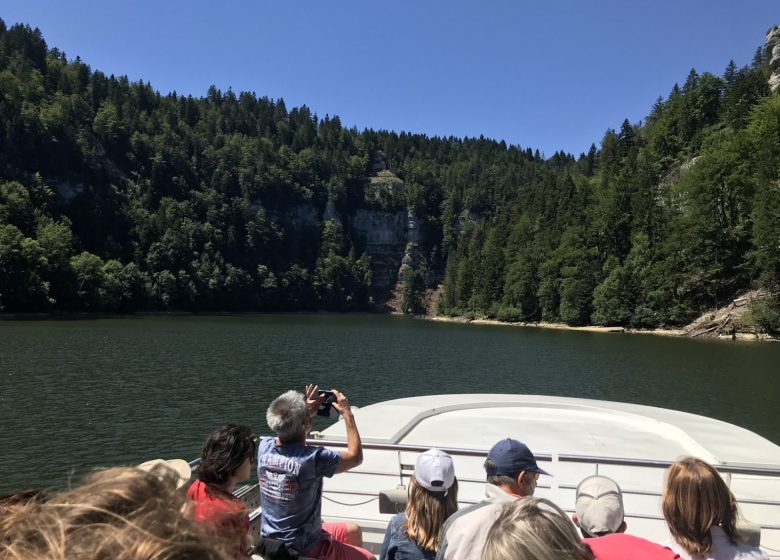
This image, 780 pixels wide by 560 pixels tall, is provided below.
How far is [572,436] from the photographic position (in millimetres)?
8594

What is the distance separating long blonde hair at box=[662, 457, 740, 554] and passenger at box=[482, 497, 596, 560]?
1.57 metres

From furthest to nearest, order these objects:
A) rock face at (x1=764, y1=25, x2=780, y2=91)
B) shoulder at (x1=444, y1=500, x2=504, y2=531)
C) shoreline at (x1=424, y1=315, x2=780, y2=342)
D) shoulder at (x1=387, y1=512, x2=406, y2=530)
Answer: rock face at (x1=764, y1=25, x2=780, y2=91), shoreline at (x1=424, y1=315, x2=780, y2=342), shoulder at (x1=387, y1=512, x2=406, y2=530), shoulder at (x1=444, y1=500, x2=504, y2=531)

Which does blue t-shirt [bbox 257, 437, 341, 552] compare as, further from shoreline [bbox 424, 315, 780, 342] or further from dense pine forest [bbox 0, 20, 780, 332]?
dense pine forest [bbox 0, 20, 780, 332]

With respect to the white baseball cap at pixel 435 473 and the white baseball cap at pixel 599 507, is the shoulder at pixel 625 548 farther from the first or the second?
the white baseball cap at pixel 435 473

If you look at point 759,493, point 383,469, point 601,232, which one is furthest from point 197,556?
point 601,232

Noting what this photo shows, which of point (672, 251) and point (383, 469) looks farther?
point (672, 251)

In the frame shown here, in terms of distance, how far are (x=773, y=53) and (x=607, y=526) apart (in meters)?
135

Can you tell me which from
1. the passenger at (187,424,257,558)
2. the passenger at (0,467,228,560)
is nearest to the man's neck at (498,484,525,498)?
the passenger at (187,424,257,558)

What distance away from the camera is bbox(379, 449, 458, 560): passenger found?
3270mm

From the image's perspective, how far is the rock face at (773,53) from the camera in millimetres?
92988

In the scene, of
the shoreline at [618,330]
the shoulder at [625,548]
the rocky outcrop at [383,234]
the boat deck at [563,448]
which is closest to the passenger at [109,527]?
the shoulder at [625,548]

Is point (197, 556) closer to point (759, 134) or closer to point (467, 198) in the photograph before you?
point (759, 134)

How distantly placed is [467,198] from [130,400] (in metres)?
171

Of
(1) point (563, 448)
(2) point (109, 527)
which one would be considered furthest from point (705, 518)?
(1) point (563, 448)
